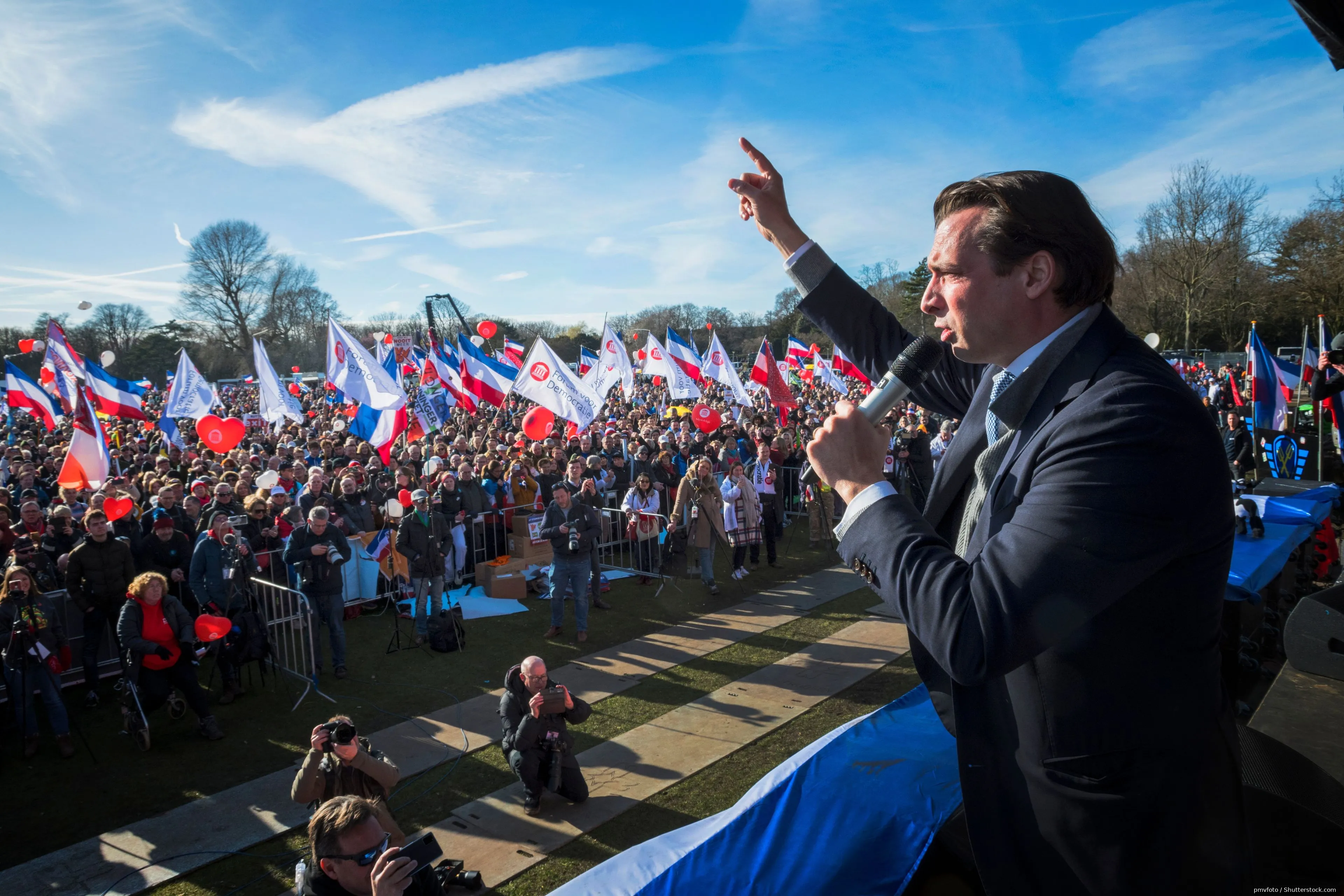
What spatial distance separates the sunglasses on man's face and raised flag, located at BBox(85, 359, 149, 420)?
1545 cm

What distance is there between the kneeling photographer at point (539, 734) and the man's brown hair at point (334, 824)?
244cm

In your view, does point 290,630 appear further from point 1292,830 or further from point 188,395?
point 1292,830

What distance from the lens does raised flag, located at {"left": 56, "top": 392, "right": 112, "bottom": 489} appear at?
1173cm

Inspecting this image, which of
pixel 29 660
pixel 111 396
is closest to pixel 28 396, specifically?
pixel 111 396

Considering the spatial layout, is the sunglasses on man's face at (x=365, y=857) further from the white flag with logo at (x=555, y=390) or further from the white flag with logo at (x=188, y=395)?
the white flag with logo at (x=188, y=395)

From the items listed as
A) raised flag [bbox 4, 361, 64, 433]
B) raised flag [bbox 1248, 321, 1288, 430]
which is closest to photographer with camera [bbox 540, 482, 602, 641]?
raised flag [bbox 1248, 321, 1288, 430]

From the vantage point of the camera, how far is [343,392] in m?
14.7

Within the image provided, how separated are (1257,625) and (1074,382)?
8.50 metres

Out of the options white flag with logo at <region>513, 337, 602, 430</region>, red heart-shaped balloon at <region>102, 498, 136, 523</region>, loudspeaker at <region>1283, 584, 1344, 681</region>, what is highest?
white flag with logo at <region>513, 337, 602, 430</region>

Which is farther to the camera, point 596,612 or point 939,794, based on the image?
point 596,612

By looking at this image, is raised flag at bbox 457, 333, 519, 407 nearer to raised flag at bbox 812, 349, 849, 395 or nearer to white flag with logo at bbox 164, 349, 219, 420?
white flag with logo at bbox 164, 349, 219, 420

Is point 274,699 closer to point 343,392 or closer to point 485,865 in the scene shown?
point 485,865

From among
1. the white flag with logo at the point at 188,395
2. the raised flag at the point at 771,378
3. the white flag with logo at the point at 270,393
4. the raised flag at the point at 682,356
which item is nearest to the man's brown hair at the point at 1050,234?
the white flag with logo at the point at 270,393

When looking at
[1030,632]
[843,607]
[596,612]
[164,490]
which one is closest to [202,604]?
[164,490]
